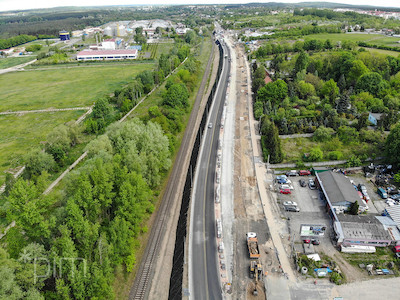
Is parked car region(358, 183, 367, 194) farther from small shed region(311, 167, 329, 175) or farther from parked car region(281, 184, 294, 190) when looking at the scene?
parked car region(281, 184, 294, 190)

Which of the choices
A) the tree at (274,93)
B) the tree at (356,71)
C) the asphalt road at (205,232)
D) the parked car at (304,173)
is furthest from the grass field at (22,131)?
the tree at (356,71)

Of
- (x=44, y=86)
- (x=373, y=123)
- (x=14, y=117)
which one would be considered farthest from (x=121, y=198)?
(x=44, y=86)

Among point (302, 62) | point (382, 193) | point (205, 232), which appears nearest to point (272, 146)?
point (382, 193)

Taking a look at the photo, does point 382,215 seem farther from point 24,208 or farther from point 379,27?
point 379,27

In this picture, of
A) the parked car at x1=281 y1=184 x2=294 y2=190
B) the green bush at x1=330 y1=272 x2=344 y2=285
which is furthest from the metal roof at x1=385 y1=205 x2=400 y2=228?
the parked car at x1=281 y1=184 x2=294 y2=190

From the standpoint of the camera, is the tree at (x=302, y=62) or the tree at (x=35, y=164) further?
the tree at (x=302, y=62)

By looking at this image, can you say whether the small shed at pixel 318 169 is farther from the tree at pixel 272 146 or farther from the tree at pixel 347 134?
the tree at pixel 347 134

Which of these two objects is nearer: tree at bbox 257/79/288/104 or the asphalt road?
the asphalt road
